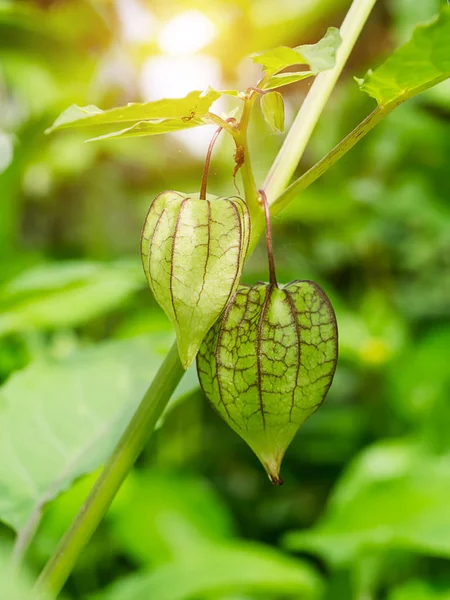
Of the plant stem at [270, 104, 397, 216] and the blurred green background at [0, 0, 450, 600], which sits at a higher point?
the plant stem at [270, 104, 397, 216]

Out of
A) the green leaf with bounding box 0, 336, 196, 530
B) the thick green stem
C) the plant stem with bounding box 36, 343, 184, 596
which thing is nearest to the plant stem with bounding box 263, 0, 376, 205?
the thick green stem

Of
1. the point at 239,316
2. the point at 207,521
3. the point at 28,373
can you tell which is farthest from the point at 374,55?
the point at 239,316

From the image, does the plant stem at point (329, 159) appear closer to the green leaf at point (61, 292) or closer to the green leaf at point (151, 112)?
the green leaf at point (151, 112)

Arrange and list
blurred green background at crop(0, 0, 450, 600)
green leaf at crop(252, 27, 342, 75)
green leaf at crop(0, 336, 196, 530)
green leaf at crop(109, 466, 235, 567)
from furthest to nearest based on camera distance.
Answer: green leaf at crop(109, 466, 235, 567), blurred green background at crop(0, 0, 450, 600), green leaf at crop(0, 336, 196, 530), green leaf at crop(252, 27, 342, 75)

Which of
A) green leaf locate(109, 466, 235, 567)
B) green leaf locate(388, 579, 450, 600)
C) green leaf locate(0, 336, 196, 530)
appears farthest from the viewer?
green leaf locate(109, 466, 235, 567)

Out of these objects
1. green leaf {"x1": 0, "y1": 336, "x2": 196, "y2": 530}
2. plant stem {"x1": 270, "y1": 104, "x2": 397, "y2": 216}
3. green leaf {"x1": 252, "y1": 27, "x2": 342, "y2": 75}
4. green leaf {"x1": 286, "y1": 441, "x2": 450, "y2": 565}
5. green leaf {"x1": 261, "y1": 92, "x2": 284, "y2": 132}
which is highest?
green leaf {"x1": 252, "y1": 27, "x2": 342, "y2": 75}

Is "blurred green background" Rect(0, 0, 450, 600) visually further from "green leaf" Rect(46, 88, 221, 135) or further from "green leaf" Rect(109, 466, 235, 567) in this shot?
"green leaf" Rect(46, 88, 221, 135)

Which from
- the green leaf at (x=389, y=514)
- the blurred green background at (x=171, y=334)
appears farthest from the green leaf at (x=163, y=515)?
the green leaf at (x=389, y=514)
